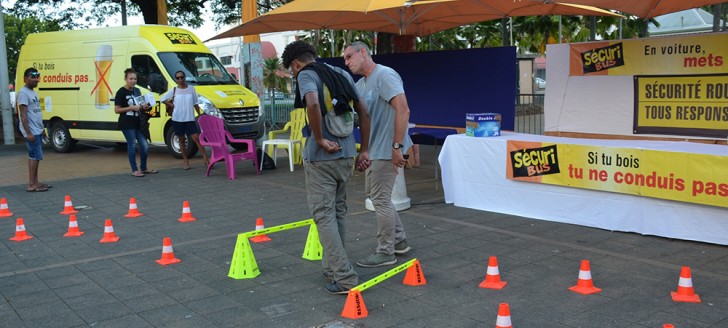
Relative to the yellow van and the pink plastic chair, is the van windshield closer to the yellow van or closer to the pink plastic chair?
the yellow van

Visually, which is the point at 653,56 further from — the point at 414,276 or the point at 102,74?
the point at 102,74

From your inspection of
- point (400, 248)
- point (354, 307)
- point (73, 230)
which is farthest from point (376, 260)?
point (73, 230)

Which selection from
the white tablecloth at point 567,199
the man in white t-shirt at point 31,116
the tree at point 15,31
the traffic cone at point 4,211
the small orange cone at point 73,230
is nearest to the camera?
the white tablecloth at point 567,199

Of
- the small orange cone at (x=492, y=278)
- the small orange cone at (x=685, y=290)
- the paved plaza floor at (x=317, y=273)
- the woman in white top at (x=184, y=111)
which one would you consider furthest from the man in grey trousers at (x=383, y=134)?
the woman in white top at (x=184, y=111)

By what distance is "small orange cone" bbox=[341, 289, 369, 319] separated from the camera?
4.81m

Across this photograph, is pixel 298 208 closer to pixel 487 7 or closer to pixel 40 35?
pixel 487 7

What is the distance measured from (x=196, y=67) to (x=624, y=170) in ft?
35.3

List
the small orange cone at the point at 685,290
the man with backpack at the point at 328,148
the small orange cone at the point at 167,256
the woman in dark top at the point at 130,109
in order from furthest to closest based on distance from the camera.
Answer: the woman in dark top at the point at 130,109, the small orange cone at the point at 167,256, the man with backpack at the point at 328,148, the small orange cone at the point at 685,290

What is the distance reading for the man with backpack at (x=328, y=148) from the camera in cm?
518

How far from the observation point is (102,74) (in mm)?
15602

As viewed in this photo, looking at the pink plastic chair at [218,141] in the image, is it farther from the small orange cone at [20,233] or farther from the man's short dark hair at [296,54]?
the man's short dark hair at [296,54]

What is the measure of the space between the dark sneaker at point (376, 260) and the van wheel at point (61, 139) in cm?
1265

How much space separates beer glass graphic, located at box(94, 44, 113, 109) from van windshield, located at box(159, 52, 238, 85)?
1514 millimetres

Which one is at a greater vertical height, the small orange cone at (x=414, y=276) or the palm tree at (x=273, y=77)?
the palm tree at (x=273, y=77)
